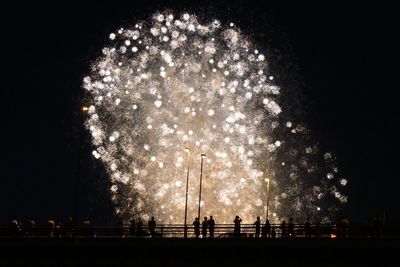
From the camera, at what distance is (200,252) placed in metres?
47.9

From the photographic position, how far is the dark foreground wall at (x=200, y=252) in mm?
47250

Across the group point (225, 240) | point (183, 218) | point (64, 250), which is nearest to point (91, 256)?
point (64, 250)

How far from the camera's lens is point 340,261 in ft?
157

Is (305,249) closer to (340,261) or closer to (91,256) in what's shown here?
(340,261)

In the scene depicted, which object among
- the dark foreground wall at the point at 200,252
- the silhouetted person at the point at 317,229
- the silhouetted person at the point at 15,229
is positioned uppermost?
the silhouetted person at the point at 317,229

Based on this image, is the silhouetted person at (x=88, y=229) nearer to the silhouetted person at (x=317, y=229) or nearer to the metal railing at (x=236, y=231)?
the metal railing at (x=236, y=231)

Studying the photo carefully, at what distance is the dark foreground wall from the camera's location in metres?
47.2

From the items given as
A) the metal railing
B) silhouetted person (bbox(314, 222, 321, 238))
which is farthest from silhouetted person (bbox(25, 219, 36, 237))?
silhouetted person (bbox(314, 222, 321, 238))

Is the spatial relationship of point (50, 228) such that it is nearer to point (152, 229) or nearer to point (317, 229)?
point (152, 229)

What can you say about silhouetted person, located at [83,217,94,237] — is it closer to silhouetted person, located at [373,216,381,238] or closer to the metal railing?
the metal railing

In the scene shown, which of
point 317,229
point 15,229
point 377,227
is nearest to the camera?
point 377,227

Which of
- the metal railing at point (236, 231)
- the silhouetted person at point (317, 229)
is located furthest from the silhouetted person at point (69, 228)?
the silhouetted person at point (317, 229)

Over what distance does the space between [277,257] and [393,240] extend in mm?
5862

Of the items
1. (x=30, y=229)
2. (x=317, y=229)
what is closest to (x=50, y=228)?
(x=30, y=229)
